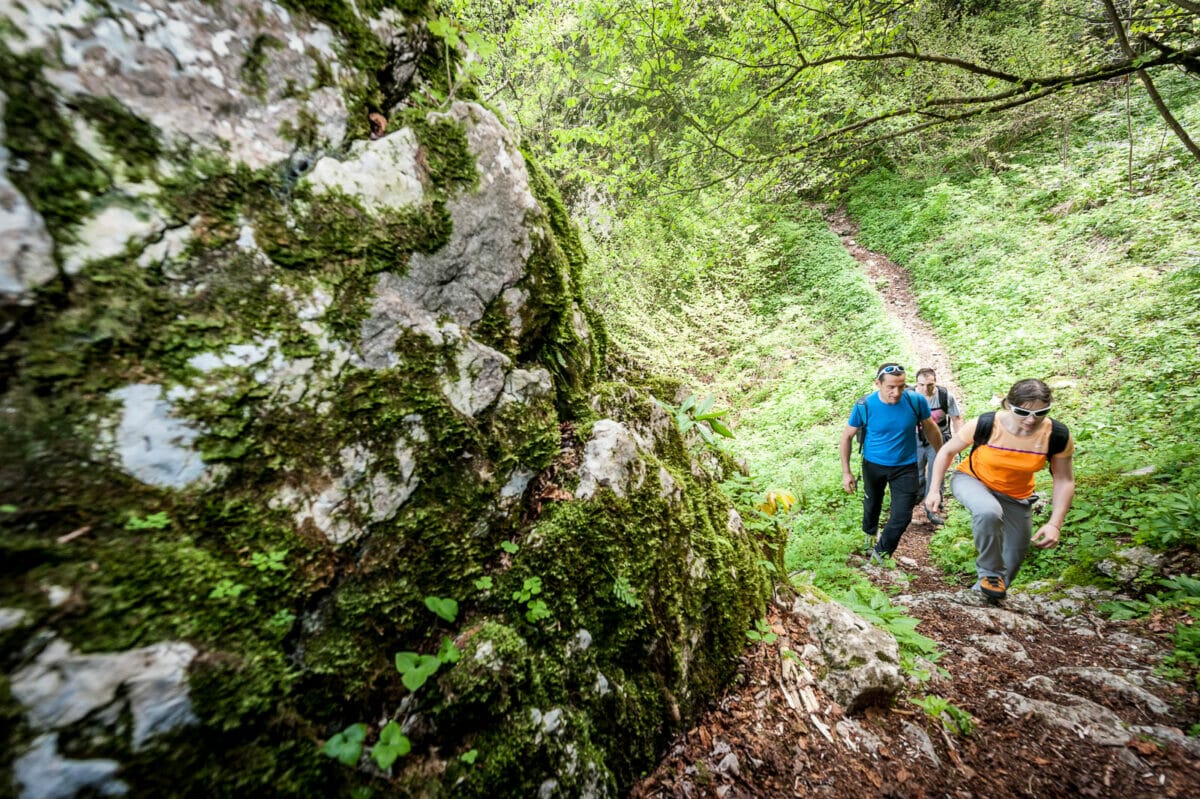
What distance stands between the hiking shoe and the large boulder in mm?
3224

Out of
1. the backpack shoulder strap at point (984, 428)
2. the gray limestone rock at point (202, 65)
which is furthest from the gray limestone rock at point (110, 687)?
the backpack shoulder strap at point (984, 428)

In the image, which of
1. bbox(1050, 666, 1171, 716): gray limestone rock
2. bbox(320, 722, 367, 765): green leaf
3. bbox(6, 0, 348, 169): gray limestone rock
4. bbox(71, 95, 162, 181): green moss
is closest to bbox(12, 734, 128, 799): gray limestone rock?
bbox(320, 722, 367, 765): green leaf

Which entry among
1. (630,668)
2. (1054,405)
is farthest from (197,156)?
(1054,405)

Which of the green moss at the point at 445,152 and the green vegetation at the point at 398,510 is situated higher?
the green moss at the point at 445,152

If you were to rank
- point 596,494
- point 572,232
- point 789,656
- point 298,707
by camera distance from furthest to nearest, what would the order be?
1. point 572,232
2. point 789,656
3. point 596,494
4. point 298,707

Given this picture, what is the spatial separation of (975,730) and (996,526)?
6.75 ft

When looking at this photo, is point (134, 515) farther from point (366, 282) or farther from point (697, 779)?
point (697, 779)

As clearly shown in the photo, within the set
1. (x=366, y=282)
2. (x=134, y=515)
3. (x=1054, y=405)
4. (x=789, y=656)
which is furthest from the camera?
(x=1054, y=405)

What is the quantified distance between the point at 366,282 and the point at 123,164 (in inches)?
34.3

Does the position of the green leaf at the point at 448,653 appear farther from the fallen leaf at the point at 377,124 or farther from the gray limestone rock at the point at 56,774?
the fallen leaf at the point at 377,124

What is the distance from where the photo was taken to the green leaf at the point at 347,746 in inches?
59.8

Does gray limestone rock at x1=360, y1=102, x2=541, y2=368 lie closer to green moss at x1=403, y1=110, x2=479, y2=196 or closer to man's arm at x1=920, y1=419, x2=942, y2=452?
green moss at x1=403, y1=110, x2=479, y2=196

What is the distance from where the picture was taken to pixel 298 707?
1.58 metres

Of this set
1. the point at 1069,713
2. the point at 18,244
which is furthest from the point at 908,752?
the point at 18,244
